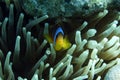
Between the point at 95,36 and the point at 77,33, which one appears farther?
the point at 95,36

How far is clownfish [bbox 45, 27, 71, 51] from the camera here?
2.38 meters

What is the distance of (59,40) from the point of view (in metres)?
2.38

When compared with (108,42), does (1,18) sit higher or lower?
higher

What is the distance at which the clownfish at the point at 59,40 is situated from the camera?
238 centimetres

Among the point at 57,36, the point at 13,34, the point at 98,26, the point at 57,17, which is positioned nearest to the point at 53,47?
the point at 57,36

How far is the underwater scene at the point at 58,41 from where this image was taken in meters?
2.39

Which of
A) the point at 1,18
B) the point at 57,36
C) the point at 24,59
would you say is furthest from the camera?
the point at 1,18

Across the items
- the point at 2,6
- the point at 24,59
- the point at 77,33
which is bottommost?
the point at 24,59

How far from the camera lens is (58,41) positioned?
2.39 m

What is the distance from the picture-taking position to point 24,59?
2.55 meters

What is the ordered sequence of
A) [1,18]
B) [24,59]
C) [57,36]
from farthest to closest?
[1,18]
[24,59]
[57,36]

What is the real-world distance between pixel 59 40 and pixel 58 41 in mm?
13

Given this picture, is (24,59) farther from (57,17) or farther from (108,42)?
(108,42)

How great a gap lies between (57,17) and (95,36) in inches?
19.3
